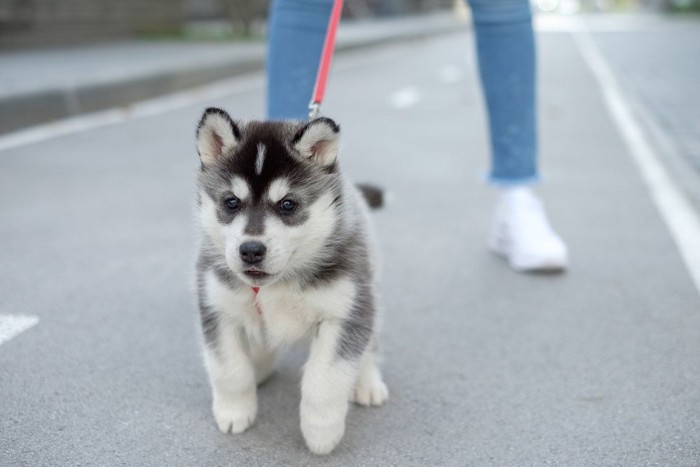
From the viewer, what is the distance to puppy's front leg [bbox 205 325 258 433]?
2.41 meters

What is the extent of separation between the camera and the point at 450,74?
14.2 meters

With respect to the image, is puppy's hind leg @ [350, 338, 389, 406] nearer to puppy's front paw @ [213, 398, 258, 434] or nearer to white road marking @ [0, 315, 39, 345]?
puppy's front paw @ [213, 398, 258, 434]

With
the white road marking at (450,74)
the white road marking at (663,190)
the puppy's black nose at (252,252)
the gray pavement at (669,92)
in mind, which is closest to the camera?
the puppy's black nose at (252,252)

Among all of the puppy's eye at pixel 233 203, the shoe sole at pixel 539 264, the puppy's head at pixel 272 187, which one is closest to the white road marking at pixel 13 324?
the puppy's head at pixel 272 187

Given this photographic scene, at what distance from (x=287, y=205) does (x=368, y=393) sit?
29.5 inches

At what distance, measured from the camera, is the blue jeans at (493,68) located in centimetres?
361

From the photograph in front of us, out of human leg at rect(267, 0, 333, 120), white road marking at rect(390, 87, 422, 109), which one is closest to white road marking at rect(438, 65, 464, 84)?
white road marking at rect(390, 87, 422, 109)

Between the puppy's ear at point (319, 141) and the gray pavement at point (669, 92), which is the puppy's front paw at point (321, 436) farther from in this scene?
the gray pavement at point (669, 92)

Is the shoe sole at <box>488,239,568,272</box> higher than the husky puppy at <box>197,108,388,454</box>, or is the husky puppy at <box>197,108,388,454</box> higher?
the husky puppy at <box>197,108,388,454</box>

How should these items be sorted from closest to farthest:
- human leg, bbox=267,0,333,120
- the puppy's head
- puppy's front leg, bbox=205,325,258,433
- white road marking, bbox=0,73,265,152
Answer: the puppy's head, puppy's front leg, bbox=205,325,258,433, human leg, bbox=267,0,333,120, white road marking, bbox=0,73,265,152

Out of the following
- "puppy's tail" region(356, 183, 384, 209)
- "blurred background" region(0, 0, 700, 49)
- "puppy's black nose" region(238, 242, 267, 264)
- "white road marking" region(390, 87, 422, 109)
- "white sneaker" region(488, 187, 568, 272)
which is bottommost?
"blurred background" region(0, 0, 700, 49)

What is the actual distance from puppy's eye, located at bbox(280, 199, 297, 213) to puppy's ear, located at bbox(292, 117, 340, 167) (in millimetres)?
173

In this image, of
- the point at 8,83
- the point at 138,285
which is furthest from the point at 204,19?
the point at 138,285

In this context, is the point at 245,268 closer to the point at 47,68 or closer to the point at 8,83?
the point at 8,83
